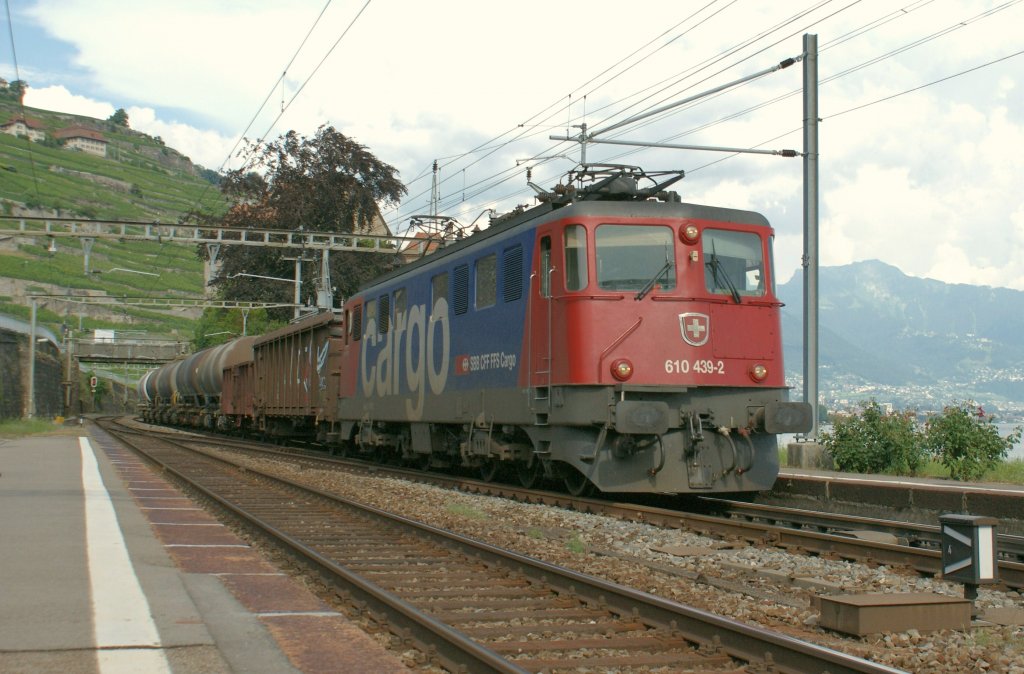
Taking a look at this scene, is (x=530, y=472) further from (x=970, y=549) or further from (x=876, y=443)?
(x=970, y=549)

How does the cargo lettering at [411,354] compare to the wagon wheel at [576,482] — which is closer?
the wagon wheel at [576,482]

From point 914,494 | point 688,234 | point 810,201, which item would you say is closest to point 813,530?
point 914,494

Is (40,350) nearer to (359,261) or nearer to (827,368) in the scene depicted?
(359,261)

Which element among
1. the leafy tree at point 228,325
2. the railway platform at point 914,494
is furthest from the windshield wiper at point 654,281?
the leafy tree at point 228,325

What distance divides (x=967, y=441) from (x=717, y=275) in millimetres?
5655

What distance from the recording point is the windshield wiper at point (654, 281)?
12.2 m

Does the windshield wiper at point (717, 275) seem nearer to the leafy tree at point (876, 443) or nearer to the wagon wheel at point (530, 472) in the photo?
the wagon wheel at point (530, 472)

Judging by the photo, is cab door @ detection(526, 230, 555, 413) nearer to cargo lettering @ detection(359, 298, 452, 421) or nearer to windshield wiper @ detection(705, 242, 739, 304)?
windshield wiper @ detection(705, 242, 739, 304)

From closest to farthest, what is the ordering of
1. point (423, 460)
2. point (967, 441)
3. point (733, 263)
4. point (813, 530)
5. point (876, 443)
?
point (813, 530)
point (733, 263)
point (967, 441)
point (876, 443)
point (423, 460)

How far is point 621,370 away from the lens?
1190cm

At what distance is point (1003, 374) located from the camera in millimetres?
131875

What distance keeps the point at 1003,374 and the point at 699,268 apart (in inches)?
5229

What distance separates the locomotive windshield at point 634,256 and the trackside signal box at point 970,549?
19.2 feet

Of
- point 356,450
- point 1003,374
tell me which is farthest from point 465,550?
point 1003,374
